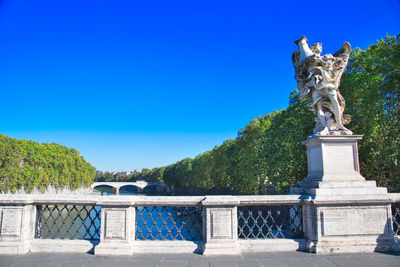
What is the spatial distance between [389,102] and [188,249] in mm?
15581

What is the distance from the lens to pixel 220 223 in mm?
5320

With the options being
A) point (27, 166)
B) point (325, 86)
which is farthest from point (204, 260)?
point (27, 166)

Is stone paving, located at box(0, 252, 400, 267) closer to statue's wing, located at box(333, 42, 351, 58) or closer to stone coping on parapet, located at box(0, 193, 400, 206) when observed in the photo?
stone coping on parapet, located at box(0, 193, 400, 206)

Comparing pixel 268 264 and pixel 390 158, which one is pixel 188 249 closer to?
pixel 268 264

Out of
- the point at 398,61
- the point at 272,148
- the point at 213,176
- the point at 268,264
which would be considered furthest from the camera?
the point at 213,176

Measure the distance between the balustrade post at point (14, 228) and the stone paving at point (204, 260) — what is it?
0.21 m

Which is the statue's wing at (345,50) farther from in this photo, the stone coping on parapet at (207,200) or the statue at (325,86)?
the stone coping on parapet at (207,200)

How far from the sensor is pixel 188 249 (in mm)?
5352

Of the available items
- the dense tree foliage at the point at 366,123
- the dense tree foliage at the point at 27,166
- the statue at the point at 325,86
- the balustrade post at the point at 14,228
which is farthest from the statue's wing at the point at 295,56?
the dense tree foliage at the point at 27,166

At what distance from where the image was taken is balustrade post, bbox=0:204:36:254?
5.35 m

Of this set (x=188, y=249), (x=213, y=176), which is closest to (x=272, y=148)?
(x=188, y=249)

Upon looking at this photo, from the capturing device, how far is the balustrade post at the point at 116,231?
523 cm

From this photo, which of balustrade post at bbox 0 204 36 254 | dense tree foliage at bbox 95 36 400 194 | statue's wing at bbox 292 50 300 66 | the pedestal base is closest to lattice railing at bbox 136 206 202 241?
the pedestal base

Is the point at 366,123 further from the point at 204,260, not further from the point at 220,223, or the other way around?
the point at 204,260
